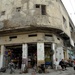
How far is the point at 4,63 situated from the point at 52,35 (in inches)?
288

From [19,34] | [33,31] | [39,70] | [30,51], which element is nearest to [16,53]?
[30,51]

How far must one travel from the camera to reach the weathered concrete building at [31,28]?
1803 centimetres

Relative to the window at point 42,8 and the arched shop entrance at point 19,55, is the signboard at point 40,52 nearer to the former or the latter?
the arched shop entrance at point 19,55

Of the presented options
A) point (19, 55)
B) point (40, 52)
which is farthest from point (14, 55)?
point (40, 52)

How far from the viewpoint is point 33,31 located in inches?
722

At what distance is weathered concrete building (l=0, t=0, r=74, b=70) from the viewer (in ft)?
59.2

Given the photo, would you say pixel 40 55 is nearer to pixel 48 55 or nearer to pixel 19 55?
pixel 48 55

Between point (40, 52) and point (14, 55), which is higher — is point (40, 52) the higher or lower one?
the higher one

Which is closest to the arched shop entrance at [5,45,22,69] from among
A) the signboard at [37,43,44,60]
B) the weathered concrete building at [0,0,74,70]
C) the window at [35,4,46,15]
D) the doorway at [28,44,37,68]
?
the weathered concrete building at [0,0,74,70]

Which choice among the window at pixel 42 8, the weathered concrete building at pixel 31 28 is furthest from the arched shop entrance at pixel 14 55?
the window at pixel 42 8

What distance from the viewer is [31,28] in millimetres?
17828

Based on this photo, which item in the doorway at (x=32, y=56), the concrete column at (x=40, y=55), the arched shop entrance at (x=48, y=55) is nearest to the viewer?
the concrete column at (x=40, y=55)

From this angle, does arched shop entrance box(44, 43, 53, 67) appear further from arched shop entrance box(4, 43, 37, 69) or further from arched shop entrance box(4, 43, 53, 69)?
arched shop entrance box(4, 43, 37, 69)

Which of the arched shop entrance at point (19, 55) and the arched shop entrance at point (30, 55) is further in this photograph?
the arched shop entrance at point (19, 55)
